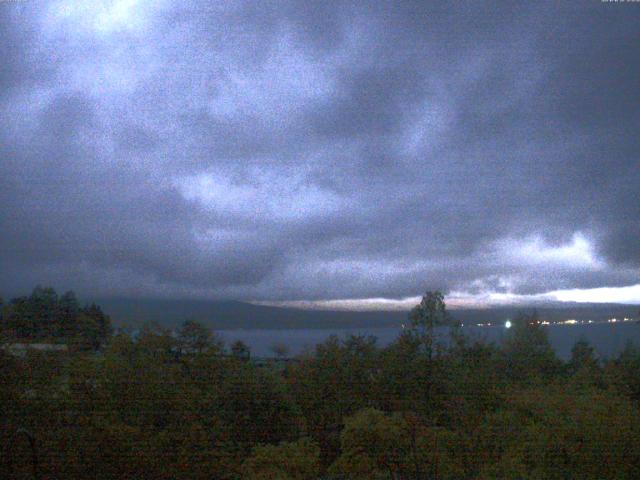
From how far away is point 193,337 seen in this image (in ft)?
28.3

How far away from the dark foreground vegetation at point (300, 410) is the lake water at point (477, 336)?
32 centimetres

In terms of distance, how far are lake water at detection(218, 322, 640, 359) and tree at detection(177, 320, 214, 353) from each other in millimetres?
340

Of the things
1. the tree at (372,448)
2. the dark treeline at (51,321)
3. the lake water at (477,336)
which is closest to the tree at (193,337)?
the lake water at (477,336)

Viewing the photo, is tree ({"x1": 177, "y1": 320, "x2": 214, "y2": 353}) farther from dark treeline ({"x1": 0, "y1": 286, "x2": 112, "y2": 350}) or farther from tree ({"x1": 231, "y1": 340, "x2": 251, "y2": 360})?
dark treeline ({"x1": 0, "y1": 286, "x2": 112, "y2": 350})

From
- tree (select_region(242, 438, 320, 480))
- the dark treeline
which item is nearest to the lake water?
the dark treeline

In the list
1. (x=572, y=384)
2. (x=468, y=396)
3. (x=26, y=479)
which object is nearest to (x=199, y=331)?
(x=26, y=479)

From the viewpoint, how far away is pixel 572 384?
724cm

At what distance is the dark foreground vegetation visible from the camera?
20.1 ft

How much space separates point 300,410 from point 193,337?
1775mm

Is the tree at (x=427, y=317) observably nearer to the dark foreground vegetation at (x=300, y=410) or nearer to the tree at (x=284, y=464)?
the dark foreground vegetation at (x=300, y=410)

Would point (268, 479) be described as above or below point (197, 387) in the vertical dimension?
below

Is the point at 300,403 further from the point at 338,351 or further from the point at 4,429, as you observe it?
the point at 4,429

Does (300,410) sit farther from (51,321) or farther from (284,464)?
(51,321)

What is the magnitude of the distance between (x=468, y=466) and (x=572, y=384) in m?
1.73
